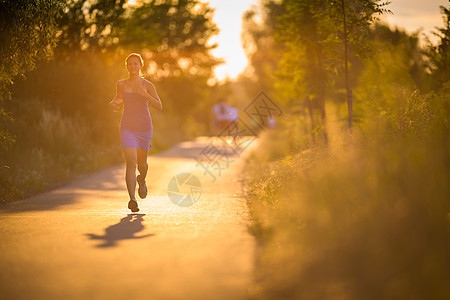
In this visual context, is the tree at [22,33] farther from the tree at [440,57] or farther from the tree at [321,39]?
the tree at [440,57]

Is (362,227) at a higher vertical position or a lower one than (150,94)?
lower

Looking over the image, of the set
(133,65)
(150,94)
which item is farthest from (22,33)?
(150,94)

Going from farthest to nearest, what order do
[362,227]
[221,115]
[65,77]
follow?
[221,115], [65,77], [362,227]

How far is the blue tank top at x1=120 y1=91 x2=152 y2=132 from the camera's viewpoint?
8664 millimetres

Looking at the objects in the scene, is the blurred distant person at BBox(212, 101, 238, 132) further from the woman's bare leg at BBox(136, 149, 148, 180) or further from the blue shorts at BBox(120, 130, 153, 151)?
the blue shorts at BBox(120, 130, 153, 151)

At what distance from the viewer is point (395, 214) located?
5.38 meters

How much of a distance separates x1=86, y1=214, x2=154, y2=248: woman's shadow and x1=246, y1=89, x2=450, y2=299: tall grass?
146cm

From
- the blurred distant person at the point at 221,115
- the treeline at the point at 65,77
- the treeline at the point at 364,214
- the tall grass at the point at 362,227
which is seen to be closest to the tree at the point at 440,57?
the treeline at the point at 364,214

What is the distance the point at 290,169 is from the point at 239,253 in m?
3.11

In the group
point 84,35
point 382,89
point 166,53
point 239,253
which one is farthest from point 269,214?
point 166,53

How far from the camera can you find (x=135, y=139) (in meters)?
8.71

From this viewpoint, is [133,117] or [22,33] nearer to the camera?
[133,117]

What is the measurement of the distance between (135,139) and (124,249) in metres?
3.11

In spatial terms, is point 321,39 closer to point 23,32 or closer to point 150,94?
point 150,94
